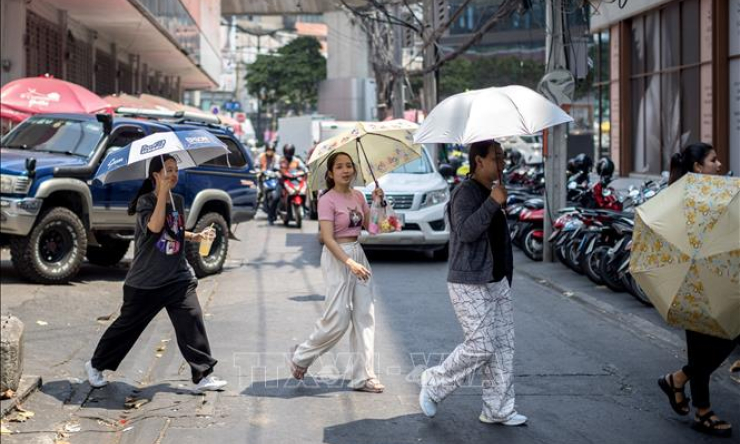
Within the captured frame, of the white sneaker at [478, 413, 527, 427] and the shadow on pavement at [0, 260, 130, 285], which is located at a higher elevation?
the shadow on pavement at [0, 260, 130, 285]

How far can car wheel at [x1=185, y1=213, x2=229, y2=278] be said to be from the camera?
14273 millimetres

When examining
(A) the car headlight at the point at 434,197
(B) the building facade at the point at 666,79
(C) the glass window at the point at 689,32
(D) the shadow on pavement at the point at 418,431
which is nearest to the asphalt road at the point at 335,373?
(D) the shadow on pavement at the point at 418,431

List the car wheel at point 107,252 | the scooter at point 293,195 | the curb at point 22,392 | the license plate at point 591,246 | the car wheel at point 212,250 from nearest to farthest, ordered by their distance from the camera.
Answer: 1. the curb at point 22,392
2. the license plate at point 591,246
3. the car wheel at point 212,250
4. the car wheel at point 107,252
5. the scooter at point 293,195

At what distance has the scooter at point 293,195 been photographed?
75.4 ft

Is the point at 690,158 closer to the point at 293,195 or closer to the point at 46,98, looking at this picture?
the point at 46,98

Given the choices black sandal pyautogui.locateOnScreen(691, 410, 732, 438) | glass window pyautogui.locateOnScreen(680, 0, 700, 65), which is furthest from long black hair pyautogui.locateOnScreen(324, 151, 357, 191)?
glass window pyautogui.locateOnScreen(680, 0, 700, 65)

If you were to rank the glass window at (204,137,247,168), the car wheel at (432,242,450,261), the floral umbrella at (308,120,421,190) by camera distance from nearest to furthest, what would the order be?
the floral umbrella at (308,120,421,190)
the glass window at (204,137,247,168)
the car wheel at (432,242,450,261)

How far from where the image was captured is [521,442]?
6406mm

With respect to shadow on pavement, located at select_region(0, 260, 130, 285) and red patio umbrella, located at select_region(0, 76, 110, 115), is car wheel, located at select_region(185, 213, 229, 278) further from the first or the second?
red patio umbrella, located at select_region(0, 76, 110, 115)

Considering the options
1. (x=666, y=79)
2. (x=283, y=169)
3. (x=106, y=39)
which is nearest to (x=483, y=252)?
(x=283, y=169)

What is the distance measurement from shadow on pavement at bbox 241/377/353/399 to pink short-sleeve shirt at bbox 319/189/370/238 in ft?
3.85

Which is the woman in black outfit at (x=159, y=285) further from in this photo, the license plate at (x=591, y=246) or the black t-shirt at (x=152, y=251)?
the license plate at (x=591, y=246)

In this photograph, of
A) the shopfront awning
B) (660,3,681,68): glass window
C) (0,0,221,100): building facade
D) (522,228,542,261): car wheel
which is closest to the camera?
(522,228,542,261): car wheel

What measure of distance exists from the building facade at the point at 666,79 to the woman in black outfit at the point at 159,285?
13654mm
